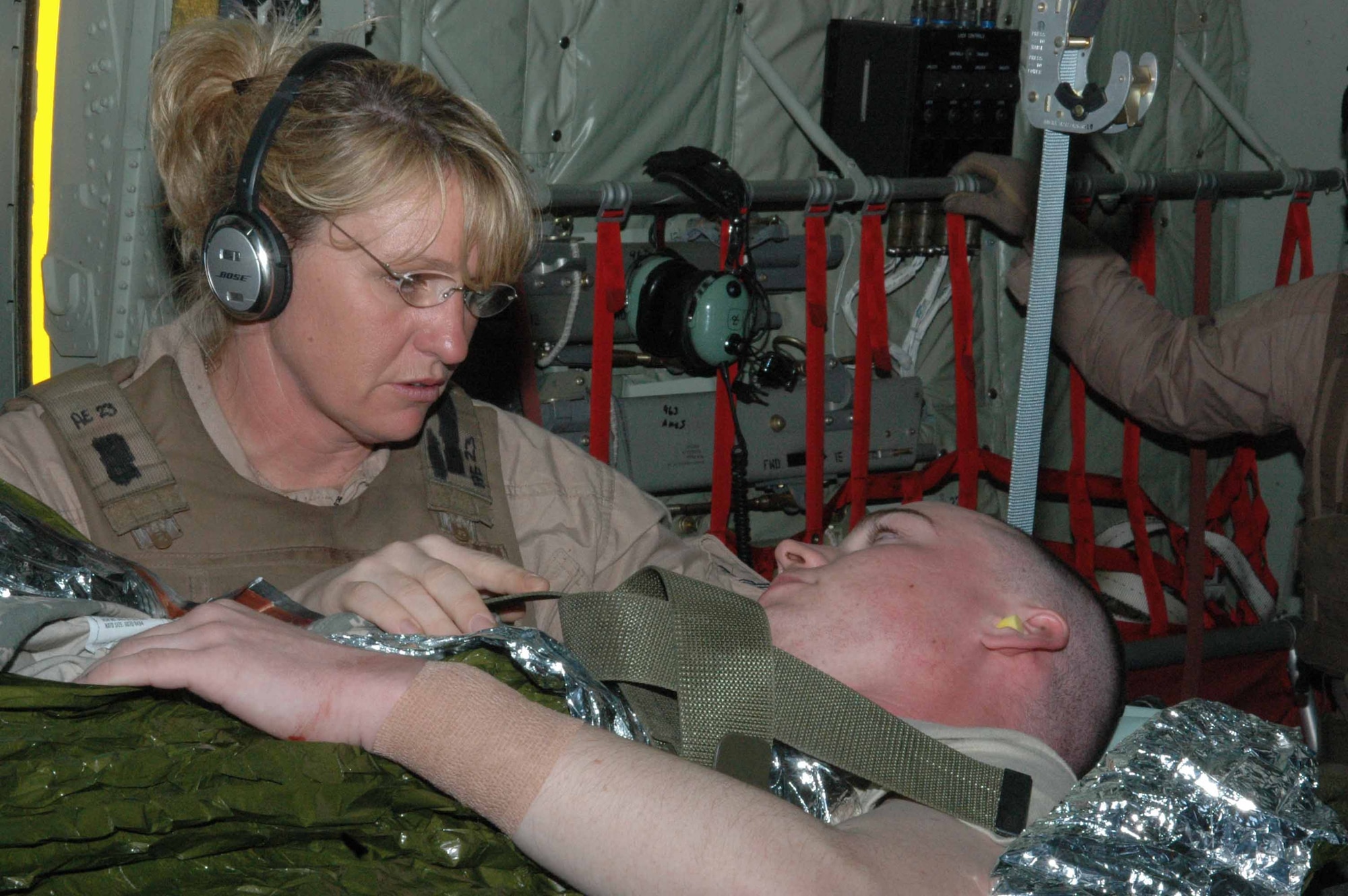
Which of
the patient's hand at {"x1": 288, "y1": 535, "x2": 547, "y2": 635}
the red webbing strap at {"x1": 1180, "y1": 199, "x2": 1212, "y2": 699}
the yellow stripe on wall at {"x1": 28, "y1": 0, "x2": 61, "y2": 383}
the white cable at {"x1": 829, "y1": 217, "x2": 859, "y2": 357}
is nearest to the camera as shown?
the patient's hand at {"x1": 288, "y1": 535, "x2": 547, "y2": 635}

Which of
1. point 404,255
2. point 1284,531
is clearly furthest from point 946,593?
point 1284,531

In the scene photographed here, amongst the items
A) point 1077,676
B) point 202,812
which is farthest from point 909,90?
point 202,812

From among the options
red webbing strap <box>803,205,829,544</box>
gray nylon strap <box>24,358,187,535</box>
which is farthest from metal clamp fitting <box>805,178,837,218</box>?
gray nylon strap <box>24,358,187,535</box>

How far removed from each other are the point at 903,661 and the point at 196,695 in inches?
33.6

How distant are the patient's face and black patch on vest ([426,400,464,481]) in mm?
569

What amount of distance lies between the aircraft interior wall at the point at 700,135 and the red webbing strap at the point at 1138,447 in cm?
8

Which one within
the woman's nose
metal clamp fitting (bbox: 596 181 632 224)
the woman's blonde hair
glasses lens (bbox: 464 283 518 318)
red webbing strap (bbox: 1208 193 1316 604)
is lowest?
red webbing strap (bbox: 1208 193 1316 604)

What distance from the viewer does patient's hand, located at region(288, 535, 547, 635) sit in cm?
142

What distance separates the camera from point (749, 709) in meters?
1.33

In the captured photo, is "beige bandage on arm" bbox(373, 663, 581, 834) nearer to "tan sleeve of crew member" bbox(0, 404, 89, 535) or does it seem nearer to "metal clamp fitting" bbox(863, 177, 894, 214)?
"tan sleeve of crew member" bbox(0, 404, 89, 535)

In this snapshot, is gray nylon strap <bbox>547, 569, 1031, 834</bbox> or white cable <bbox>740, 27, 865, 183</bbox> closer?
gray nylon strap <bbox>547, 569, 1031, 834</bbox>

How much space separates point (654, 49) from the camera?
3428 mm

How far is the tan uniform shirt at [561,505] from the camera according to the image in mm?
1873

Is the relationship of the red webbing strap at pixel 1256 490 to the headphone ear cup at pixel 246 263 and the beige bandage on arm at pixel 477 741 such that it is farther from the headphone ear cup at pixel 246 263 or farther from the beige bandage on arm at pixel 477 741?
the beige bandage on arm at pixel 477 741
